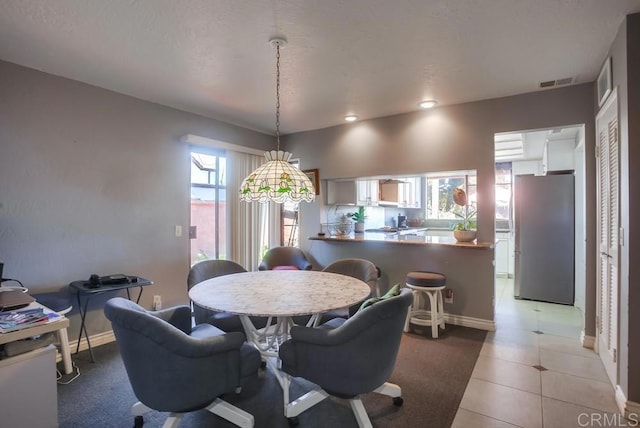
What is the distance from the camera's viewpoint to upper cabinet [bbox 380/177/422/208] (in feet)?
19.8

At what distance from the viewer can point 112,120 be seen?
122 inches

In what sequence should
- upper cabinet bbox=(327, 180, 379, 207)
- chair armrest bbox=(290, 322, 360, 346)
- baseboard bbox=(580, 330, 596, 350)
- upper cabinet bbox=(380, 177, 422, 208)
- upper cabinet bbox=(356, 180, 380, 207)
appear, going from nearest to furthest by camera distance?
chair armrest bbox=(290, 322, 360, 346) → baseboard bbox=(580, 330, 596, 350) → upper cabinet bbox=(327, 180, 379, 207) → upper cabinet bbox=(356, 180, 380, 207) → upper cabinet bbox=(380, 177, 422, 208)

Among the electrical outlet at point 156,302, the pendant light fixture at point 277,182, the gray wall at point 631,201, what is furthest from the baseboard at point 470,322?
the electrical outlet at point 156,302

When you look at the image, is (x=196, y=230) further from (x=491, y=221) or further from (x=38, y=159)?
(x=491, y=221)

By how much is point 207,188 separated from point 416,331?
300cm

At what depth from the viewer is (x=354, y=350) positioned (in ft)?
5.24

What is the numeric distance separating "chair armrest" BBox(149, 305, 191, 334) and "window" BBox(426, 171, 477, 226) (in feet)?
18.4

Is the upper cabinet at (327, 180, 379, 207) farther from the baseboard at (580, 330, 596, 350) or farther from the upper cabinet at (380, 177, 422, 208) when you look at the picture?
the baseboard at (580, 330, 596, 350)

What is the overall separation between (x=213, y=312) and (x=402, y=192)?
479cm

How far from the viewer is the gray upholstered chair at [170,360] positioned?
1464mm

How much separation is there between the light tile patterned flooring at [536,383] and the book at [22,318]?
247 cm

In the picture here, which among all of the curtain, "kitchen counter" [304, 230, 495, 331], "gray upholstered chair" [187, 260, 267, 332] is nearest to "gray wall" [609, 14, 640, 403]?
"kitchen counter" [304, 230, 495, 331]

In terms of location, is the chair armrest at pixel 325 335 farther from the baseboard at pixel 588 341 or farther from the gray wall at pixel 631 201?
the baseboard at pixel 588 341

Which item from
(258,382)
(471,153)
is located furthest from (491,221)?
(258,382)
